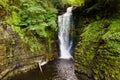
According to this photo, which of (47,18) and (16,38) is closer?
(16,38)

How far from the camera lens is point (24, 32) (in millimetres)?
11609

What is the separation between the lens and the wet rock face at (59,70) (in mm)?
9852

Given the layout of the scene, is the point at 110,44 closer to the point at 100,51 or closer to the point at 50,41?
the point at 100,51

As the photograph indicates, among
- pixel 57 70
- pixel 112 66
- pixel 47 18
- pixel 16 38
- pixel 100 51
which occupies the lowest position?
pixel 57 70

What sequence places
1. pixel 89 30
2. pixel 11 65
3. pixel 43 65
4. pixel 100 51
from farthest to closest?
pixel 43 65 < pixel 11 65 < pixel 89 30 < pixel 100 51

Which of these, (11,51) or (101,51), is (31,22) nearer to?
(11,51)

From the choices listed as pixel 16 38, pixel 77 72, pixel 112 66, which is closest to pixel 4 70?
pixel 16 38

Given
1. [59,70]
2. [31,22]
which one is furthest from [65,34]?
[59,70]

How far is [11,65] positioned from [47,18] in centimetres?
446

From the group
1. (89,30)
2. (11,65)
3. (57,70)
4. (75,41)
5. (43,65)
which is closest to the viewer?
(89,30)

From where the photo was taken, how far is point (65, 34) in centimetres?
1512

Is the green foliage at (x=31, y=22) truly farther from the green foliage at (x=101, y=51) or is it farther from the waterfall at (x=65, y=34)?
the green foliage at (x=101, y=51)

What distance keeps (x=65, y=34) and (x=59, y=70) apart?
4714 mm

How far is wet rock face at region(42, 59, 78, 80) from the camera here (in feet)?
32.3
